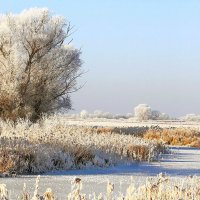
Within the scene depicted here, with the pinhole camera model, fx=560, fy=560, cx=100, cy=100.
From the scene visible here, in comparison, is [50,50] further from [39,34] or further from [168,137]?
[168,137]

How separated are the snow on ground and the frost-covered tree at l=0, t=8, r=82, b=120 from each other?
14.5 m

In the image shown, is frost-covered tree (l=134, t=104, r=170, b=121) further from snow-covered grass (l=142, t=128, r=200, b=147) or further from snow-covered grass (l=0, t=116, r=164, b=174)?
snow-covered grass (l=0, t=116, r=164, b=174)

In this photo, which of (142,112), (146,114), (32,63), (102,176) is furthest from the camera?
(146,114)

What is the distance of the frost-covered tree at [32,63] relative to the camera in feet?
99.9

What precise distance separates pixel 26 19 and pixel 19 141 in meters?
16.2

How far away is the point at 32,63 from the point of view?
102 feet

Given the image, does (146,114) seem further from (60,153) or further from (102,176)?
(102,176)

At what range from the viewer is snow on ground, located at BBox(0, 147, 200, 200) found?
34.0 ft

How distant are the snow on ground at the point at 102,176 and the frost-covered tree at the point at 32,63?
14.5 m

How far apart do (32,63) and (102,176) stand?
19.1 meters

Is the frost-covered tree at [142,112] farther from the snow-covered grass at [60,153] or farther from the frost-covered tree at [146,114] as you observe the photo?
the snow-covered grass at [60,153]

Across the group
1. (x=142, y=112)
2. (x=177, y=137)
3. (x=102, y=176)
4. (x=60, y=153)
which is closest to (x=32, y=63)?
(x=177, y=137)


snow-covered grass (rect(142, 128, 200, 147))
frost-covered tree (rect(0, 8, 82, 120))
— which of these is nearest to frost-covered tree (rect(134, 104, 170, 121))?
snow-covered grass (rect(142, 128, 200, 147))

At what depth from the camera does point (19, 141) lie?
16.4 meters
